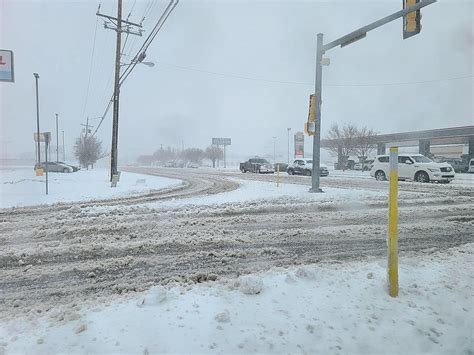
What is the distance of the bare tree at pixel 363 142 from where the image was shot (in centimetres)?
4445

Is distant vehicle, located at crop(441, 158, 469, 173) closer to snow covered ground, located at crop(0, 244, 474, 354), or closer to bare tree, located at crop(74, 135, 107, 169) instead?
snow covered ground, located at crop(0, 244, 474, 354)

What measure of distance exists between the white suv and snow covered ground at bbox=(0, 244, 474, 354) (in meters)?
17.5

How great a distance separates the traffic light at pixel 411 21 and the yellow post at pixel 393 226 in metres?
7.47

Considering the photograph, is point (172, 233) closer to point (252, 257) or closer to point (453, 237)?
point (252, 257)

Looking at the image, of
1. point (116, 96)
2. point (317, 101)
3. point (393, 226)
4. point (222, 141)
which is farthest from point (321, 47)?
point (222, 141)

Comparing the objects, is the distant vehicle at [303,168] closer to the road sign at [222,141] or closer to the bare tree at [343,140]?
the bare tree at [343,140]

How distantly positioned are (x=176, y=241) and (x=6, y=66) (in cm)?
723

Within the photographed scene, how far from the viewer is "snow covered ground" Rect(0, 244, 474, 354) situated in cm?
260

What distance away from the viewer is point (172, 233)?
20.6 feet

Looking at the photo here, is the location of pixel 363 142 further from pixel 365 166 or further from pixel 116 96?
pixel 116 96

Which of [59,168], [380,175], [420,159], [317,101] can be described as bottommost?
[380,175]

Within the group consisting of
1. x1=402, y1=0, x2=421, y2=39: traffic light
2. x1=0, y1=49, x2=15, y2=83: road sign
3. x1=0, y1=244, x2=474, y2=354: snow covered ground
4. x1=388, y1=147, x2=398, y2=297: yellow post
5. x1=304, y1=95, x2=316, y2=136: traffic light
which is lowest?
x1=0, y1=244, x2=474, y2=354: snow covered ground

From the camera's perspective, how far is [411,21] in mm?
→ 8969

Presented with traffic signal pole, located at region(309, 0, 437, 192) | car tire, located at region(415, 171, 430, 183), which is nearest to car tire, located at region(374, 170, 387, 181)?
car tire, located at region(415, 171, 430, 183)
